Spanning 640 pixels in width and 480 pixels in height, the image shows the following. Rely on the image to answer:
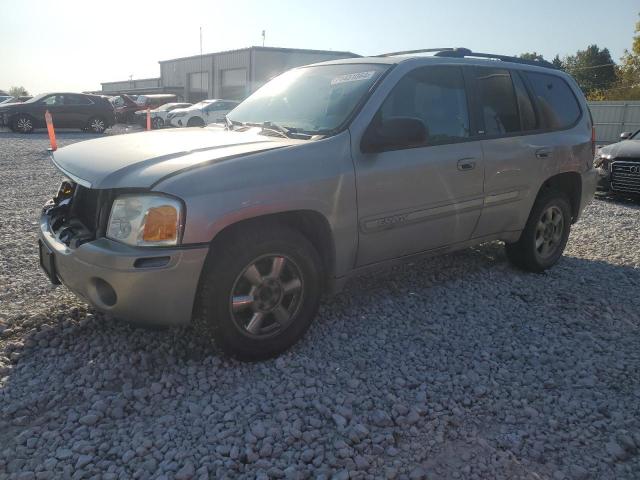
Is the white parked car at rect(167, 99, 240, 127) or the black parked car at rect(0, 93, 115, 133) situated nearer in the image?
the black parked car at rect(0, 93, 115, 133)

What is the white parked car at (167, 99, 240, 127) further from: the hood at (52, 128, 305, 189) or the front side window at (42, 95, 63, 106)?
the hood at (52, 128, 305, 189)

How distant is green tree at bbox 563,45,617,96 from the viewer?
6900cm

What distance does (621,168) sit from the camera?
8.73m

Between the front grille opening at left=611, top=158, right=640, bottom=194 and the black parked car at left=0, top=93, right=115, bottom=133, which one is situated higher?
the front grille opening at left=611, top=158, right=640, bottom=194

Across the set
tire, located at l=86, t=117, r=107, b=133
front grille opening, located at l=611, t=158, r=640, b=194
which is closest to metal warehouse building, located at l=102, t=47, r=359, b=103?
tire, located at l=86, t=117, r=107, b=133

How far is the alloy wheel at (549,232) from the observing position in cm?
487

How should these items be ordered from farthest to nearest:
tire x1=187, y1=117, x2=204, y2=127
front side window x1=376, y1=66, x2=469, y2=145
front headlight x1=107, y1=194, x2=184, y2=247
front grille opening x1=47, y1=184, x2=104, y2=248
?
tire x1=187, y1=117, x2=204, y2=127, front side window x1=376, y1=66, x2=469, y2=145, front grille opening x1=47, y1=184, x2=104, y2=248, front headlight x1=107, y1=194, x2=184, y2=247

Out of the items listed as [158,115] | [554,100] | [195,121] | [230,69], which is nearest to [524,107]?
[554,100]

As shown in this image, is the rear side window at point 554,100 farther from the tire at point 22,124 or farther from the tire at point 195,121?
the tire at point 195,121

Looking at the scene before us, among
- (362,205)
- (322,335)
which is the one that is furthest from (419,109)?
(322,335)

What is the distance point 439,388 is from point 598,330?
5.18ft

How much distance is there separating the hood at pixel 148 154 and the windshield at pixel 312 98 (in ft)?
0.92

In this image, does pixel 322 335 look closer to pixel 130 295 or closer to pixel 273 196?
pixel 273 196

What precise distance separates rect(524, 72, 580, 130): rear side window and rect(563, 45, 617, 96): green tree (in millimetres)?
71251
